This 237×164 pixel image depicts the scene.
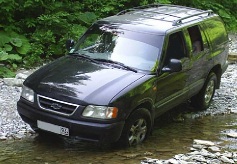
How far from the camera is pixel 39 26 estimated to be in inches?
451

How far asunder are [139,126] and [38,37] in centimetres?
571

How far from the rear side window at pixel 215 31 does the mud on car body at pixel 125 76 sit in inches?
0.9

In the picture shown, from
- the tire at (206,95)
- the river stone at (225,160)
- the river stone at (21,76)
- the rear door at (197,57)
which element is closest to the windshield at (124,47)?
the rear door at (197,57)

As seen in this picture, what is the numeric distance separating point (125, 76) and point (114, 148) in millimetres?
1120

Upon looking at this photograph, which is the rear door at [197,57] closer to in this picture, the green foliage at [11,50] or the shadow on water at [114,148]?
the shadow on water at [114,148]

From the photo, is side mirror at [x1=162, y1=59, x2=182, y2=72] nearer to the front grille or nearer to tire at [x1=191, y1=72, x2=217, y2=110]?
the front grille

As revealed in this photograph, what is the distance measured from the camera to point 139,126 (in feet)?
20.7

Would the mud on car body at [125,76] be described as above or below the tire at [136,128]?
above

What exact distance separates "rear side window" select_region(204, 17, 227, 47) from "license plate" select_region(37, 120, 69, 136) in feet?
12.7

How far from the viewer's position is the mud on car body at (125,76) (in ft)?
18.6

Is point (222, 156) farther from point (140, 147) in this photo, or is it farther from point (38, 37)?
point (38, 37)

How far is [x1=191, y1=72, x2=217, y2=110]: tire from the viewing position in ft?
28.0

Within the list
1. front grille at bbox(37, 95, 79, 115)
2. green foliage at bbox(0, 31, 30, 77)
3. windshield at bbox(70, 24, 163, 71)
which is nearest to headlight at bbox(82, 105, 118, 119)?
front grille at bbox(37, 95, 79, 115)

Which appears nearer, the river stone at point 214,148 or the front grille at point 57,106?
the front grille at point 57,106
